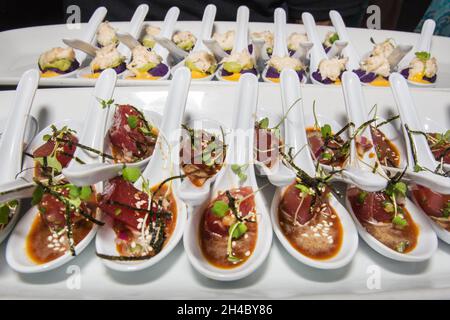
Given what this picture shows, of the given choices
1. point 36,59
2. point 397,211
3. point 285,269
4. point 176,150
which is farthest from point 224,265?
point 36,59

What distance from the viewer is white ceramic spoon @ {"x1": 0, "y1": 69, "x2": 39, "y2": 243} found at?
5.04ft

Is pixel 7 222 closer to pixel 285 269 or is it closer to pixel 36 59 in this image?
pixel 285 269

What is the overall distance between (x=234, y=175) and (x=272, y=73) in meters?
1.09

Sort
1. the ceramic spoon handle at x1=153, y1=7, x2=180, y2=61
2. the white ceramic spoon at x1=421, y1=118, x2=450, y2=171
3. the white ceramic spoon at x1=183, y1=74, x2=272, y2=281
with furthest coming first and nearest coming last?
the ceramic spoon handle at x1=153, y1=7, x2=180, y2=61 < the white ceramic spoon at x1=421, y1=118, x2=450, y2=171 < the white ceramic spoon at x1=183, y1=74, x2=272, y2=281

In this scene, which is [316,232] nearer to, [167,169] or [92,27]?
[167,169]

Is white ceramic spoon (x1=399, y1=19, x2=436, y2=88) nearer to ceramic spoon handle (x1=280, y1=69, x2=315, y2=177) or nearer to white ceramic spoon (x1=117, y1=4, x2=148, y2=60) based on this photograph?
ceramic spoon handle (x1=280, y1=69, x2=315, y2=177)

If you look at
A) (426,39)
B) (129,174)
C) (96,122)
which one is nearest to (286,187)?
(129,174)

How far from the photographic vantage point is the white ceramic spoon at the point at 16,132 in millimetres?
1536

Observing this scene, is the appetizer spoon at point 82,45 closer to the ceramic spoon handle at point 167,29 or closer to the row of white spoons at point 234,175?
the ceramic spoon handle at point 167,29

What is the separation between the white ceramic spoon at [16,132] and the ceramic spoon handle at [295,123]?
1.20 metres

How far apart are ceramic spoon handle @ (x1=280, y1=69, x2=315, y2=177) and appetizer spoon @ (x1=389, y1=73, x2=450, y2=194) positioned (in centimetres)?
41

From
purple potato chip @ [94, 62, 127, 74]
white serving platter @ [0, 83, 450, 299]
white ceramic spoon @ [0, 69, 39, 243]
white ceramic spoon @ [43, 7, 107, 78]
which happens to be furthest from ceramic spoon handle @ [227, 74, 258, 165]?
white ceramic spoon @ [43, 7, 107, 78]

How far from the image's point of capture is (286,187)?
1.50m

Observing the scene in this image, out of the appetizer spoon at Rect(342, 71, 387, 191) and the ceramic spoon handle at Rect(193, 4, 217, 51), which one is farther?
the ceramic spoon handle at Rect(193, 4, 217, 51)
